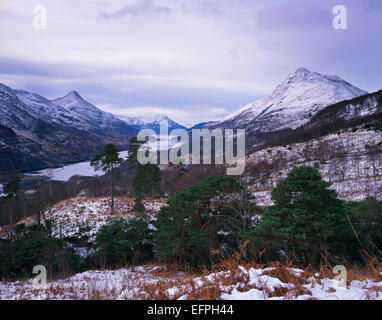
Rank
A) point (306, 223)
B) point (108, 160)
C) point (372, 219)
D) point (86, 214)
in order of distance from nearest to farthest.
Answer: point (306, 223) < point (372, 219) < point (108, 160) < point (86, 214)

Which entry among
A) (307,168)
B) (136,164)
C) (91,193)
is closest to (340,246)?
(307,168)

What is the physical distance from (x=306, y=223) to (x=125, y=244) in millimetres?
13806

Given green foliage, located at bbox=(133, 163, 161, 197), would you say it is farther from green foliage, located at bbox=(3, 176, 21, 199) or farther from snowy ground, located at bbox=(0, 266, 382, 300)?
snowy ground, located at bbox=(0, 266, 382, 300)

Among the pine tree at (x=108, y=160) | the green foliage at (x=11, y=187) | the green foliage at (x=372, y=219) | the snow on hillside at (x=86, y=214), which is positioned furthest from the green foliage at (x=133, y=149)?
the green foliage at (x=372, y=219)

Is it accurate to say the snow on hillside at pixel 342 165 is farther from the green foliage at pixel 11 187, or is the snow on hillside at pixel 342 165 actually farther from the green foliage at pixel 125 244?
the green foliage at pixel 11 187

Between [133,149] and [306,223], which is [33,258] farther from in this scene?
[306,223]

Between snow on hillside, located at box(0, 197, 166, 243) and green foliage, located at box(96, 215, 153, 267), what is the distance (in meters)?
4.04

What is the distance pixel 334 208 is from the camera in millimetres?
10961

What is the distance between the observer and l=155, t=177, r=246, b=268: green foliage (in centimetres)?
1477

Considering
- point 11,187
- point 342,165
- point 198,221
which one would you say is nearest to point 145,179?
point 11,187

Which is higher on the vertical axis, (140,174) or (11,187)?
(140,174)

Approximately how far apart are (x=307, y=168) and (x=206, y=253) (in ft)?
25.6

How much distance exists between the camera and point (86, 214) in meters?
28.0

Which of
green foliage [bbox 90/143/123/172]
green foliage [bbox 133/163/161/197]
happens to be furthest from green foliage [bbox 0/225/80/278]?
green foliage [bbox 133/163/161/197]
